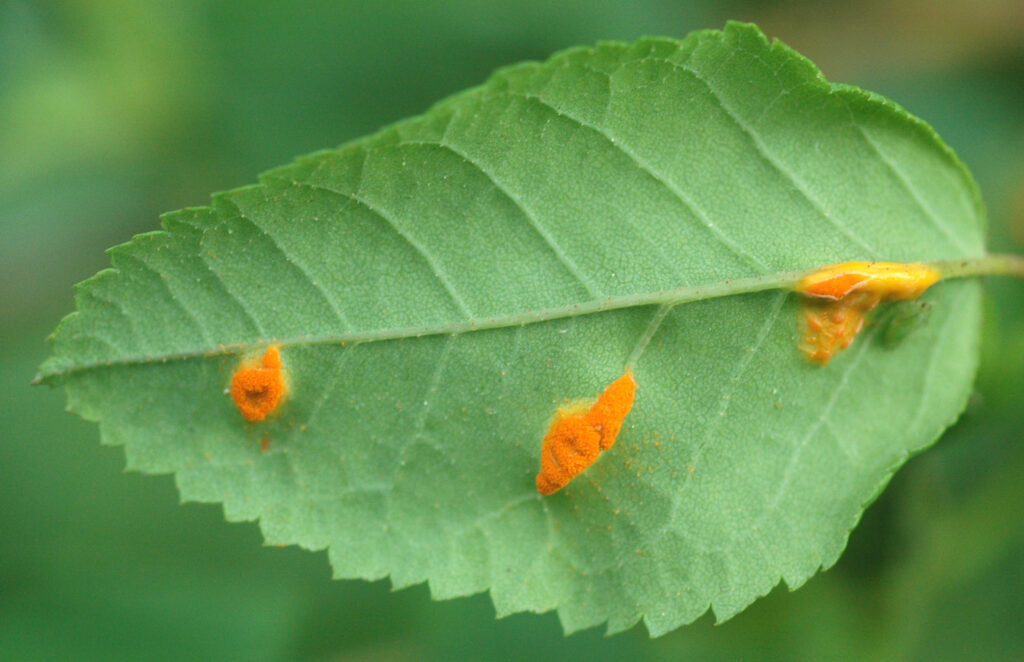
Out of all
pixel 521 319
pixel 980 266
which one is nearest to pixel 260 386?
pixel 521 319

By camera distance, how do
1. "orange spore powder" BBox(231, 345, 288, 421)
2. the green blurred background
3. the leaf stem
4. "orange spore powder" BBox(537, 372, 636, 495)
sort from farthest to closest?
the green blurred background < the leaf stem < "orange spore powder" BBox(537, 372, 636, 495) < "orange spore powder" BBox(231, 345, 288, 421)

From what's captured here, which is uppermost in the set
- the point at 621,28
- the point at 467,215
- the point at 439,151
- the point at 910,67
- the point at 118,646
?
the point at 621,28

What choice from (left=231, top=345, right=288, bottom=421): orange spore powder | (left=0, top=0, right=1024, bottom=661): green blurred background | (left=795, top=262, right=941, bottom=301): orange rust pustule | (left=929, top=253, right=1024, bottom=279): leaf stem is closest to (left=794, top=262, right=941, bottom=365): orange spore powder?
(left=795, top=262, right=941, bottom=301): orange rust pustule

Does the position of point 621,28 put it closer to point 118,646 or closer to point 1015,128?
point 1015,128

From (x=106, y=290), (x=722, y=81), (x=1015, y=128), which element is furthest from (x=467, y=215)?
(x=1015, y=128)

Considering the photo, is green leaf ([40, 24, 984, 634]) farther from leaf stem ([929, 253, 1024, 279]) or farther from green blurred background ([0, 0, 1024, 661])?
green blurred background ([0, 0, 1024, 661])

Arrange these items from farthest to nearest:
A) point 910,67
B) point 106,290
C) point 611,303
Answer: point 910,67, point 611,303, point 106,290

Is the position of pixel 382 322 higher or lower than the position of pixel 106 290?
lower
